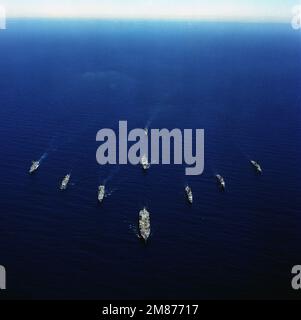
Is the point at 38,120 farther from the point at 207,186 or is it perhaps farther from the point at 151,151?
the point at 207,186

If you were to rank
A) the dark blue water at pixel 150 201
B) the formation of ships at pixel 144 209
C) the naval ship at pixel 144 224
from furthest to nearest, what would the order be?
1. the formation of ships at pixel 144 209
2. the naval ship at pixel 144 224
3. the dark blue water at pixel 150 201

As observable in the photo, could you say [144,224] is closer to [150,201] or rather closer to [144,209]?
[144,209]

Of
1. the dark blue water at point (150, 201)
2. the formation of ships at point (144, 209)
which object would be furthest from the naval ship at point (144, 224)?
the dark blue water at point (150, 201)

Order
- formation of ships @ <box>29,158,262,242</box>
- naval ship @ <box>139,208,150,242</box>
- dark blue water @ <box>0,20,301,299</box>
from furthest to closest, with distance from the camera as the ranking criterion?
formation of ships @ <box>29,158,262,242</box> < naval ship @ <box>139,208,150,242</box> < dark blue water @ <box>0,20,301,299</box>

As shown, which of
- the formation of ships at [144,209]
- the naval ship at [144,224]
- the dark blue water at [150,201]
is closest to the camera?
the dark blue water at [150,201]

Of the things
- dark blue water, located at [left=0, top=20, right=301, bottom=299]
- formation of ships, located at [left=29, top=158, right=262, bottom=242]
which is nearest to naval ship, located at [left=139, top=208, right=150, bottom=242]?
formation of ships, located at [left=29, top=158, right=262, bottom=242]

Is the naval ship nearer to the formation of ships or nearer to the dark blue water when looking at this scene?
the formation of ships

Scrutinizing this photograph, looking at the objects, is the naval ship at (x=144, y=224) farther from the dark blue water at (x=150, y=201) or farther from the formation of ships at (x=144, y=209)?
the dark blue water at (x=150, y=201)

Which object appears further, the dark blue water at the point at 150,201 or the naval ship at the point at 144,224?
the naval ship at the point at 144,224
